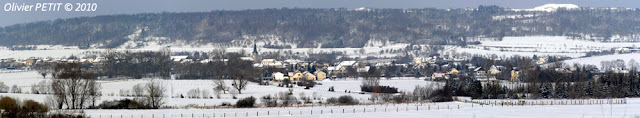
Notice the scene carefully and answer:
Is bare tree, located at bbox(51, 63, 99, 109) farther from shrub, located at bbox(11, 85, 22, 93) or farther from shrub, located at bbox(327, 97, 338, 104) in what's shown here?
shrub, located at bbox(327, 97, 338, 104)

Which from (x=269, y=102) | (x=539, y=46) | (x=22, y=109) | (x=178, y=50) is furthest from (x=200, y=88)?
(x=539, y=46)

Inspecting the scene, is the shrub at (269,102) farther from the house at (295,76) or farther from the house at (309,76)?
the house at (309,76)

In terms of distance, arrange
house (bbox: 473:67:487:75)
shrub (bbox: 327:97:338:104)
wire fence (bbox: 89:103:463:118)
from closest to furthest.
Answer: wire fence (bbox: 89:103:463:118), shrub (bbox: 327:97:338:104), house (bbox: 473:67:487:75)

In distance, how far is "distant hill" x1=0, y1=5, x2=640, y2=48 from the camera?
139500 mm

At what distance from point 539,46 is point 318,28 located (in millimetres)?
59919

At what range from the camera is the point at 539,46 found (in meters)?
127

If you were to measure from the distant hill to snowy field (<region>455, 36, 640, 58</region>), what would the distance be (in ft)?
28.2

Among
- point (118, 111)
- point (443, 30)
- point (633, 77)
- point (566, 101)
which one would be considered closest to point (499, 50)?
point (443, 30)

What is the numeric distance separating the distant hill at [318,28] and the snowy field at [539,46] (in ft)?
28.2

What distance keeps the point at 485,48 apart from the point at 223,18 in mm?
91132

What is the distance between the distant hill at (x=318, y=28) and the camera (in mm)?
139500

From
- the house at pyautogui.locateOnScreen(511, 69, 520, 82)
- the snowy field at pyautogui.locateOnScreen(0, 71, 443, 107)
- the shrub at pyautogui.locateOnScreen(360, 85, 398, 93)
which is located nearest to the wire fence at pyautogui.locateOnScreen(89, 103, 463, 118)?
the snowy field at pyautogui.locateOnScreen(0, 71, 443, 107)

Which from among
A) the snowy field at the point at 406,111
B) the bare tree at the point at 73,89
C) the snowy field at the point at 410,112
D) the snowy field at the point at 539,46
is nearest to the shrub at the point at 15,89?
the bare tree at the point at 73,89

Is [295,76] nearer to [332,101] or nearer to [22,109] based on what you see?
[332,101]
